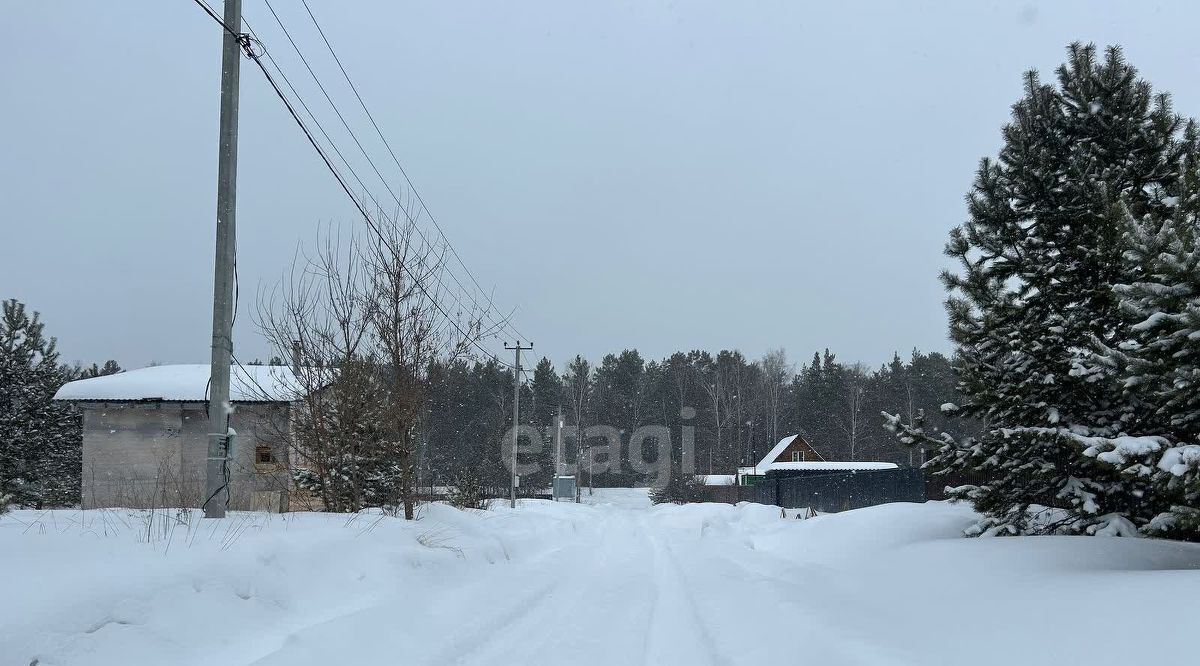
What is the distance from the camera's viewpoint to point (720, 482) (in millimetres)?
69250

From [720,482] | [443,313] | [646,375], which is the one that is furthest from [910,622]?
[646,375]

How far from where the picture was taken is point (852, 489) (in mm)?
30453

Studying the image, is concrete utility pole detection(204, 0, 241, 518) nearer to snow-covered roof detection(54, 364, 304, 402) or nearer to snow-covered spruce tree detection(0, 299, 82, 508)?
snow-covered roof detection(54, 364, 304, 402)

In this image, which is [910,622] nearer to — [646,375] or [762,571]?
[762,571]

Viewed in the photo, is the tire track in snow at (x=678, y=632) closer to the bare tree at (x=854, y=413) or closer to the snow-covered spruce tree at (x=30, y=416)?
the snow-covered spruce tree at (x=30, y=416)

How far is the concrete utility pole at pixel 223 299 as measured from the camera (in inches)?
347

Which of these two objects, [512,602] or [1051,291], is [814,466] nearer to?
[1051,291]

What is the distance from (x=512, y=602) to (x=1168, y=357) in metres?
6.58

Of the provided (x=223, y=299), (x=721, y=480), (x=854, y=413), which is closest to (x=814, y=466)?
(x=721, y=480)

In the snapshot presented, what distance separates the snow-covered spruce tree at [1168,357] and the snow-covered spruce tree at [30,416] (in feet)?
105

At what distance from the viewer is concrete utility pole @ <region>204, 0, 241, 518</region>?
8.82m

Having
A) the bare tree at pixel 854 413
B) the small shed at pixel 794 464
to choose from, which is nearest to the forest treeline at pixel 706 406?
the bare tree at pixel 854 413

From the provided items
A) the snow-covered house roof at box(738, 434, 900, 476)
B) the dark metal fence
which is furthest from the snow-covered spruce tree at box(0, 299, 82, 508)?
the snow-covered house roof at box(738, 434, 900, 476)

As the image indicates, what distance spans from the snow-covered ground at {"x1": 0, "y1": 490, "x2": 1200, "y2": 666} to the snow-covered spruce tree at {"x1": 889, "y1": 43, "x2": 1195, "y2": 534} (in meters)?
1.23
